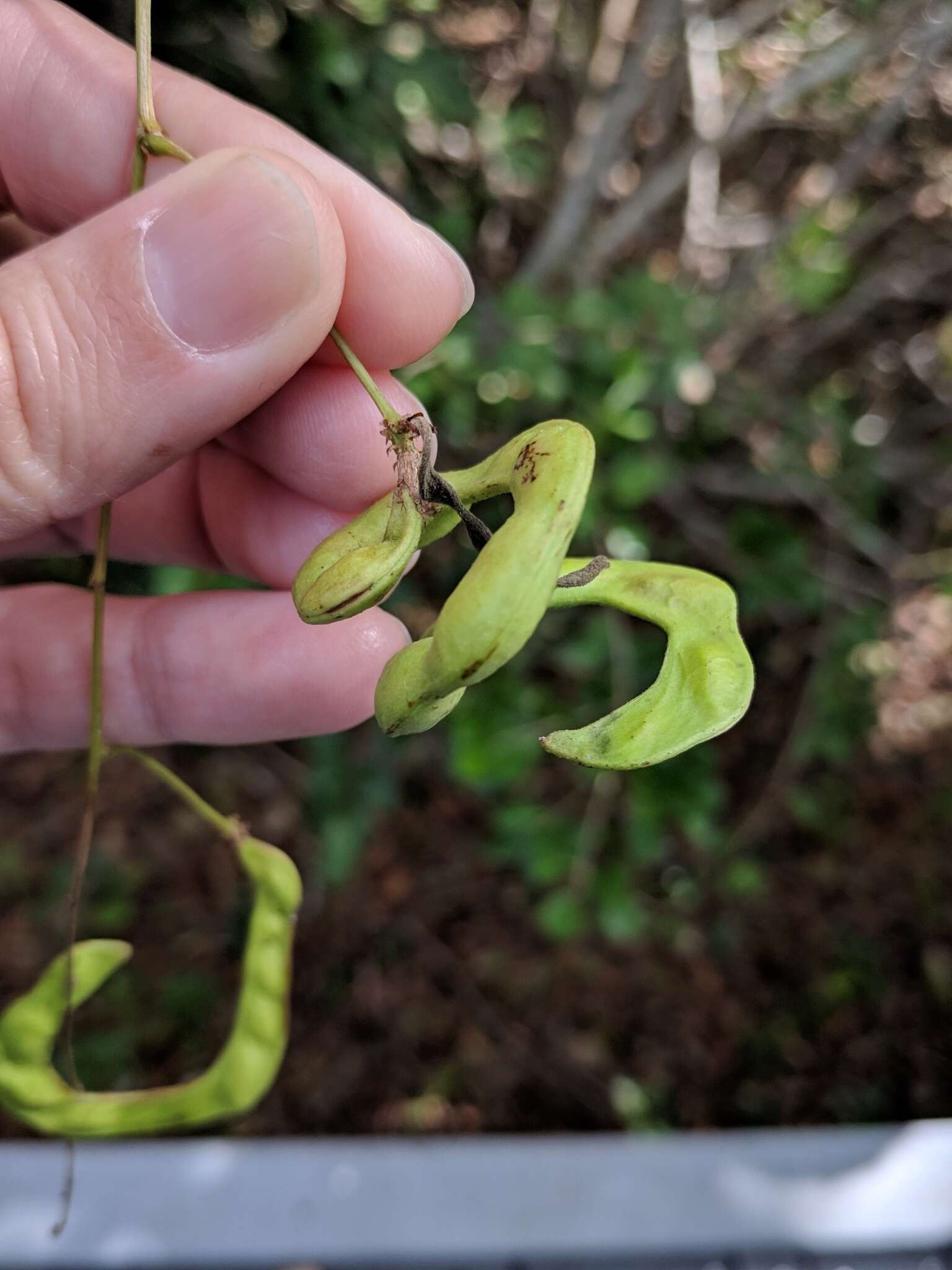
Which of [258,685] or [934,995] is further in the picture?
[934,995]

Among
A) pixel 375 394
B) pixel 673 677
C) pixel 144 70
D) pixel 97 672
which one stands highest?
pixel 144 70

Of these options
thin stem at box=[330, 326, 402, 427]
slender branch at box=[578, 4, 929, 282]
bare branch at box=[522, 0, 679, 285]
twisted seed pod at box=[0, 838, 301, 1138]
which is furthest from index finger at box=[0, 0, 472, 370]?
slender branch at box=[578, 4, 929, 282]

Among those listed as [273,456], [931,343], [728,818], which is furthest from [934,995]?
[273,456]

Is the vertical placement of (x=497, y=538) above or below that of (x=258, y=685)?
above

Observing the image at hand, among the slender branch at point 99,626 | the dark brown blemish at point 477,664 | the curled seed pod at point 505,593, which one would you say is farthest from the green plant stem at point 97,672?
the dark brown blemish at point 477,664

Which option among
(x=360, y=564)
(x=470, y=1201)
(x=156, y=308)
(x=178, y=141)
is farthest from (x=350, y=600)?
(x=470, y=1201)

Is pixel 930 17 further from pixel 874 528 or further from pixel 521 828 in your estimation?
pixel 521 828

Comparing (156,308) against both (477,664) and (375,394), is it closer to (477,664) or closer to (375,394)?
(375,394)
